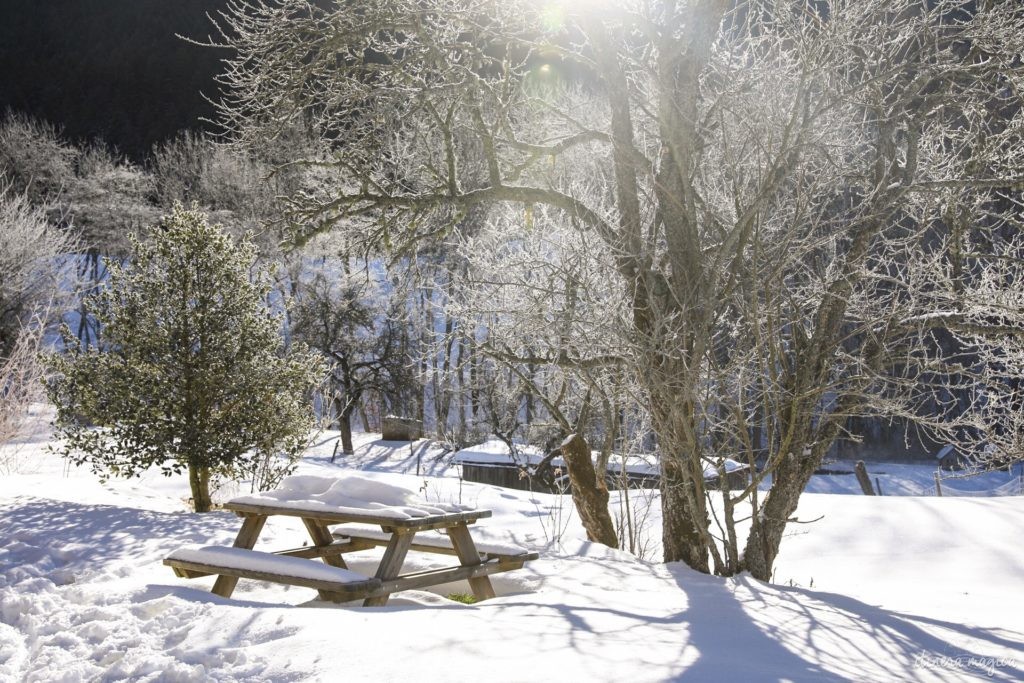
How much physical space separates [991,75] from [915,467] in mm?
20462

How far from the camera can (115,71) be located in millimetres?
34875

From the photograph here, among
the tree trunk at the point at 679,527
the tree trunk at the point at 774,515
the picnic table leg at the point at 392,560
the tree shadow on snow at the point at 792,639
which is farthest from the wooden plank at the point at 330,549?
the tree trunk at the point at 774,515

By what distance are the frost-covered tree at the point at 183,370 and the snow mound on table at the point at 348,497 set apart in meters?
3.89

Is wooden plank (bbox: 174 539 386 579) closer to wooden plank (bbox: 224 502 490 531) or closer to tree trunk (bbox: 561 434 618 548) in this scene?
wooden plank (bbox: 224 502 490 531)

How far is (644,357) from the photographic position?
547 centimetres

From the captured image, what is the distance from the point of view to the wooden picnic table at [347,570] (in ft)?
14.5

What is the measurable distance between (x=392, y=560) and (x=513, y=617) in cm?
94

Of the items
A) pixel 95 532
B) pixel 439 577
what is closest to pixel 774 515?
pixel 439 577

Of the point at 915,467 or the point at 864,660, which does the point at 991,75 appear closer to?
the point at 864,660

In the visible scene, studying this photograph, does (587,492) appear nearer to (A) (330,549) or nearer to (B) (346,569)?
(A) (330,549)

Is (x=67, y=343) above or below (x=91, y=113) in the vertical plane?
below

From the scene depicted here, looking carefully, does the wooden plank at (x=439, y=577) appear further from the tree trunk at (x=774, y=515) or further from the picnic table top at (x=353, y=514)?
the tree trunk at (x=774, y=515)

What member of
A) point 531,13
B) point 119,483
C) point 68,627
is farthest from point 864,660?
point 119,483

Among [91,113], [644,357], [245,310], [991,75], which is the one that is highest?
[91,113]
